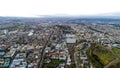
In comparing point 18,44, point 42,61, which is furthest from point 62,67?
point 18,44

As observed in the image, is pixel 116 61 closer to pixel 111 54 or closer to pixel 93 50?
pixel 111 54

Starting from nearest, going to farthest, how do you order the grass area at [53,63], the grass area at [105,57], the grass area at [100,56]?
1. the grass area at [53,63]
2. the grass area at [100,56]
3. the grass area at [105,57]

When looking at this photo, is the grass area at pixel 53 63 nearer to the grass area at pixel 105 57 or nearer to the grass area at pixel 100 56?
the grass area at pixel 100 56

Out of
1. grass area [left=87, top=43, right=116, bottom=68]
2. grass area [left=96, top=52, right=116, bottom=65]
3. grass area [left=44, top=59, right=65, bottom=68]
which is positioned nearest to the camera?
grass area [left=44, top=59, right=65, bottom=68]

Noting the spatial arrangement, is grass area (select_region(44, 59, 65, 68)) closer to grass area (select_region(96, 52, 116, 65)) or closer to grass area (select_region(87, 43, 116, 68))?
grass area (select_region(87, 43, 116, 68))

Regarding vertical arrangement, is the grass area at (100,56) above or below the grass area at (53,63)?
above

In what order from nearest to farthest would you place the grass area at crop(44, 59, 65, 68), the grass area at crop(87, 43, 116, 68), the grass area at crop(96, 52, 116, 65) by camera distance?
the grass area at crop(44, 59, 65, 68), the grass area at crop(87, 43, 116, 68), the grass area at crop(96, 52, 116, 65)

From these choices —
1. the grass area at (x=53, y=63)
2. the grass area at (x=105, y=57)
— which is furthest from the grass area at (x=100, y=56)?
the grass area at (x=53, y=63)

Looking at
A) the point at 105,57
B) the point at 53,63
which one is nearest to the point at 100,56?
Result: the point at 105,57

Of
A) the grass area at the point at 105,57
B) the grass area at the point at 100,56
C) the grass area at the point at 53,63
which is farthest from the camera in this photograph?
the grass area at the point at 105,57

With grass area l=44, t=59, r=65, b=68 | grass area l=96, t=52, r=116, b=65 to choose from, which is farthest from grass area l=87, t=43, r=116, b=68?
grass area l=44, t=59, r=65, b=68

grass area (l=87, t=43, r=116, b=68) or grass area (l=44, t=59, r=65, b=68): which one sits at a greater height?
grass area (l=87, t=43, r=116, b=68)
